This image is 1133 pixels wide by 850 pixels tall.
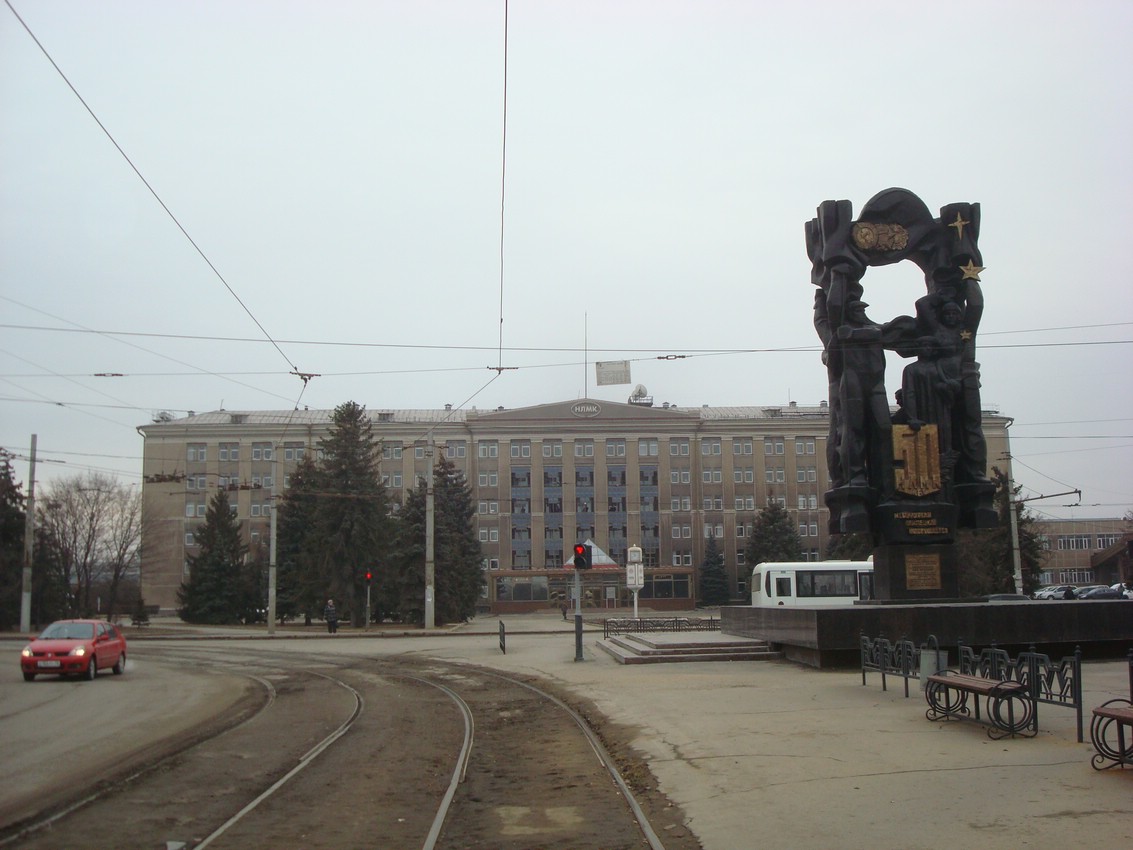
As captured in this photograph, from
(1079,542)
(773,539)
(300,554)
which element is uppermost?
(773,539)

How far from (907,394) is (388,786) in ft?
57.2

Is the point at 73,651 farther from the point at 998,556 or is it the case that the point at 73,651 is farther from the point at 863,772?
the point at 998,556

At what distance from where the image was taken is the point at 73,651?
21984mm

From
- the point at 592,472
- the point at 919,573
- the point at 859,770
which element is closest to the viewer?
the point at 859,770

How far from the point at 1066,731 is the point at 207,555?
188ft

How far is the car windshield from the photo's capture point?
74.5ft

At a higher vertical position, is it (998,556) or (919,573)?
(998,556)

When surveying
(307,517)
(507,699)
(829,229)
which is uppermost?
(829,229)

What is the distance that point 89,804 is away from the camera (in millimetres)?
9086

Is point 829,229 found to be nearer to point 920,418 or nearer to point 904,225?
point 904,225

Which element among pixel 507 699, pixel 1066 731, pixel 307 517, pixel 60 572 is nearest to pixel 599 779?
pixel 1066 731

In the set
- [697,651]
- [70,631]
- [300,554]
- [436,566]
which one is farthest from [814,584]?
[300,554]

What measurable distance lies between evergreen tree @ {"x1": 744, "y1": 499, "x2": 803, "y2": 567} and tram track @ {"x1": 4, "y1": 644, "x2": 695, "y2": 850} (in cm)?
6057

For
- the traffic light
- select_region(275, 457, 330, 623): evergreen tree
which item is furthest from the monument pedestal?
select_region(275, 457, 330, 623): evergreen tree
